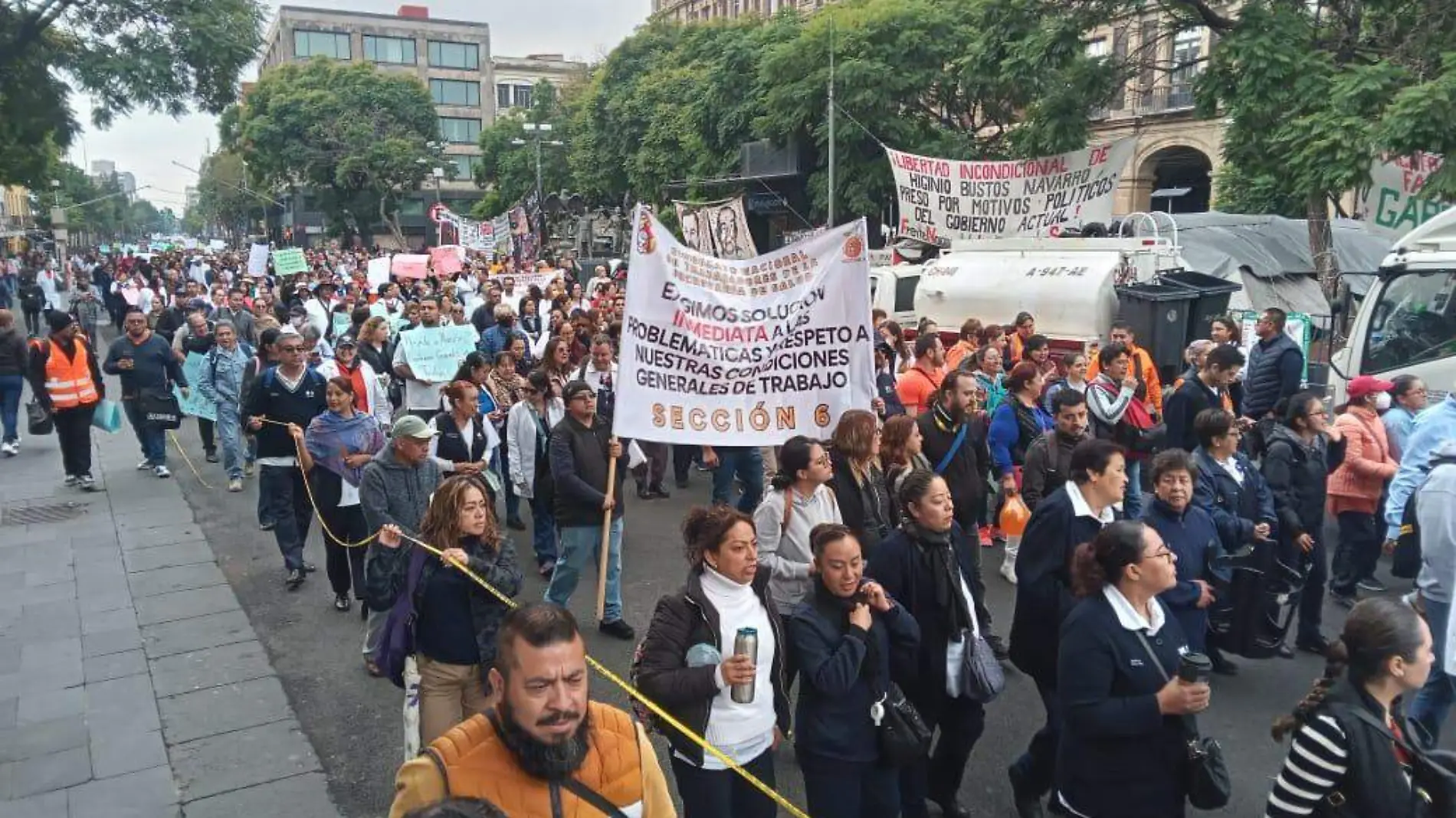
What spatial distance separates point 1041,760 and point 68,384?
994 centimetres

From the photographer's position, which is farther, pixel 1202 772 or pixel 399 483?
pixel 399 483

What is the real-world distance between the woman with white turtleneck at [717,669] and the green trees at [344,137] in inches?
2253

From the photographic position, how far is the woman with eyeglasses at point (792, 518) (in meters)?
4.56

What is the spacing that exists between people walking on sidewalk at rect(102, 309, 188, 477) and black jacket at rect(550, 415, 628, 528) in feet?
21.1

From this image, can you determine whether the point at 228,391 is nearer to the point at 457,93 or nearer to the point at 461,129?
the point at 461,129

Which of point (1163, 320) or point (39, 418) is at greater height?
point (1163, 320)

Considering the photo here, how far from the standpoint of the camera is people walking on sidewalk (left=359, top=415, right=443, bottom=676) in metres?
5.12

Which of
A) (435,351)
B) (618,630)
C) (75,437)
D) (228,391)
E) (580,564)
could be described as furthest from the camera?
(75,437)

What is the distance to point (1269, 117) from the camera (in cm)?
1425

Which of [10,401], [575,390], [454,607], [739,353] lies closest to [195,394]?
[10,401]

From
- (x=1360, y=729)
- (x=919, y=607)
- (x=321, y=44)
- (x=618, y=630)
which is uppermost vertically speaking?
(x=321, y=44)

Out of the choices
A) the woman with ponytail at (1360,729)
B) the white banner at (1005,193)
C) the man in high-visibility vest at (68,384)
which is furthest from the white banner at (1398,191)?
the man in high-visibility vest at (68,384)

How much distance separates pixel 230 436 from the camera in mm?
10516

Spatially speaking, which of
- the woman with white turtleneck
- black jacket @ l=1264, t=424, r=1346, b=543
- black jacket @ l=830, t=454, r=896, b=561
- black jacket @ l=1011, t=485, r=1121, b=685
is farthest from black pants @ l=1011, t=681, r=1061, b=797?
black jacket @ l=1264, t=424, r=1346, b=543
